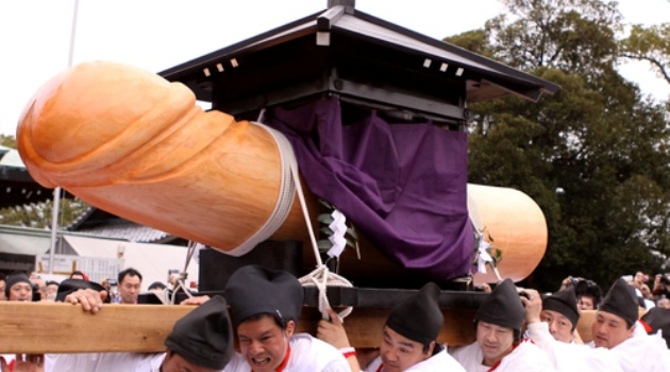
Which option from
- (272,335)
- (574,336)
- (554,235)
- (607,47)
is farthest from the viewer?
(607,47)

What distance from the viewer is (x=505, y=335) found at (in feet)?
14.3

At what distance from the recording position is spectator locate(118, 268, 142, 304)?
7.50 m

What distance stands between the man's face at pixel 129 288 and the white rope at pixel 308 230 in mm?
4010

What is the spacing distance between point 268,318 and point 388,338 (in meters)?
0.86

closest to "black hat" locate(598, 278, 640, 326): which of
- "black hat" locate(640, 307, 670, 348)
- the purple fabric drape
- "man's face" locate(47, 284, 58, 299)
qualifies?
"black hat" locate(640, 307, 670, 348)

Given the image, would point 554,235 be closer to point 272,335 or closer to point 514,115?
point 514,115

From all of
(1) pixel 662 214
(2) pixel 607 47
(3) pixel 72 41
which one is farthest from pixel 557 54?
(3) pixel 72 41

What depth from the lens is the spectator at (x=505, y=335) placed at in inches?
169

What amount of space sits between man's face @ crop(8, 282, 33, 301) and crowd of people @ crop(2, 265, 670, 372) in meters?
2.57

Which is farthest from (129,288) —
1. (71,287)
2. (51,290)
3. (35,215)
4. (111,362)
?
(35,215)

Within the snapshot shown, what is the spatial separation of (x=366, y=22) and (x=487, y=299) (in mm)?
1506

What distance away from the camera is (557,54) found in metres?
22.1

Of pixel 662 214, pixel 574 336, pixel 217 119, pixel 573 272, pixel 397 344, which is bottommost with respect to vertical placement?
pixel 573 272

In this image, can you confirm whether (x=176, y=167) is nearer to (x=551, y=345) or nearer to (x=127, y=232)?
(x=551, y=345)
